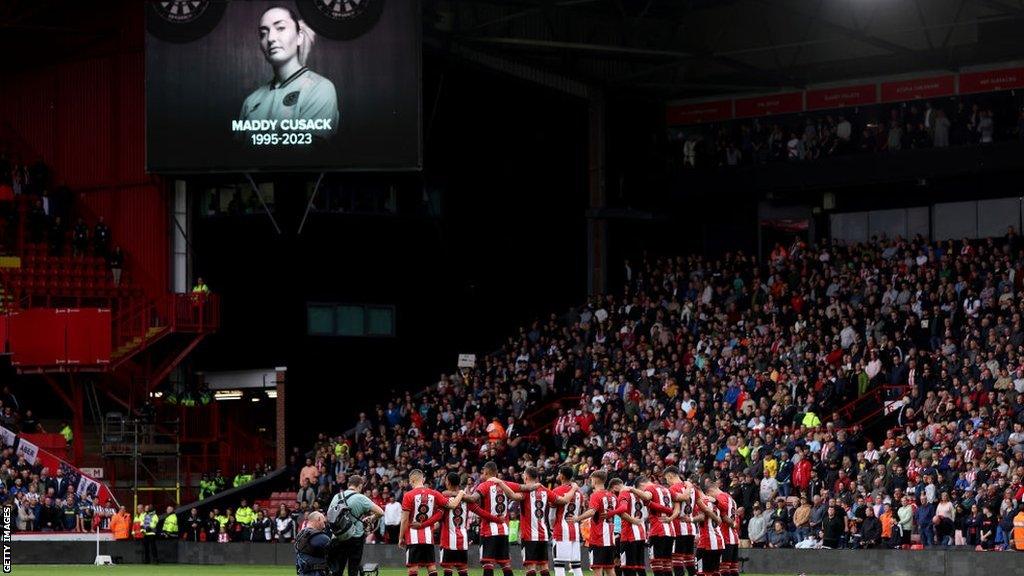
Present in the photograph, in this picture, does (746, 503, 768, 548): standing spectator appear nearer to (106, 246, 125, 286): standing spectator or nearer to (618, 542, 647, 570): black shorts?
(618, 542, 647, 570): black shorts

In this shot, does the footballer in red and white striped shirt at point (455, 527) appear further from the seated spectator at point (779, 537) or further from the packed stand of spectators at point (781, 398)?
the seated spectator at point (779, 537)

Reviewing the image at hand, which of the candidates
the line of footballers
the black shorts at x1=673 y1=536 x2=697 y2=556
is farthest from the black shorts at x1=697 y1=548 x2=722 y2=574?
the black shorts at x1=673 y1=536 x2=697 y2=556

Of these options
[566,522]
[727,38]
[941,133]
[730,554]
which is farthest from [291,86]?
[730,554]

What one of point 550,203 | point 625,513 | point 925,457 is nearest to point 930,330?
point 925,457

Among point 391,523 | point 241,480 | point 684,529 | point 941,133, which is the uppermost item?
→ point 941,133

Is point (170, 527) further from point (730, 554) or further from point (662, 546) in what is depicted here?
point (730, 554)

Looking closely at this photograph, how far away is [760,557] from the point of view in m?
38.7

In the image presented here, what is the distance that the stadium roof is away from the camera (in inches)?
2039

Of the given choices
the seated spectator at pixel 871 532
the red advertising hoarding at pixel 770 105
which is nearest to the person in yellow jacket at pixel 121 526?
the seated spectator at pixel 871 532

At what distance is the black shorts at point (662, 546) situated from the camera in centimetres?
2877

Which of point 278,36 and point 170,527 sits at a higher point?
point 278,36

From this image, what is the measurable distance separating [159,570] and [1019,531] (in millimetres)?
19412

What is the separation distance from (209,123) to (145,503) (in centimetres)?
1165

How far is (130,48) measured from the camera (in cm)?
5591
